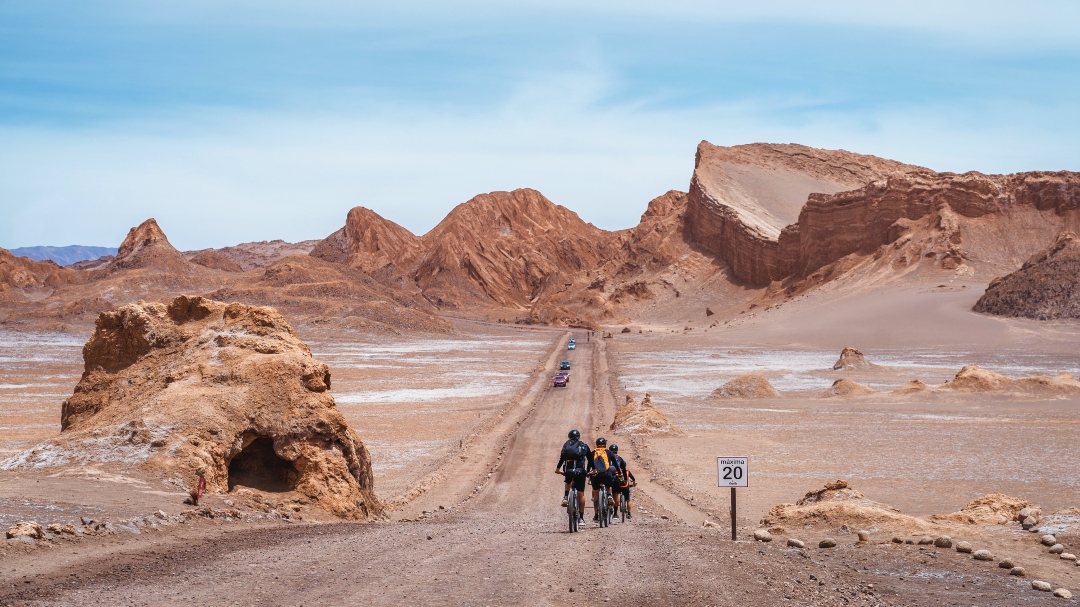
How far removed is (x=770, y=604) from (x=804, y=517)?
562cm

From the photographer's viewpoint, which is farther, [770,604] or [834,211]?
[834,211]

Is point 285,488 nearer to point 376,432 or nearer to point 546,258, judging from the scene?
point 376,432

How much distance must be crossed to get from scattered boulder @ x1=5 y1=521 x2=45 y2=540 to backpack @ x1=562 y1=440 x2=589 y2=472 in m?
6.49

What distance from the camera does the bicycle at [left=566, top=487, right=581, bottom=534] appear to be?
495 inches

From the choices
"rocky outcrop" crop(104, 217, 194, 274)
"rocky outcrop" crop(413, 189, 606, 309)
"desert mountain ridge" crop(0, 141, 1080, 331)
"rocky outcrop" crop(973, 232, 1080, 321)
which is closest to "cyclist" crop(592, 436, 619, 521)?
"rocky outcrop" crop(973, 232, 1080, 321)

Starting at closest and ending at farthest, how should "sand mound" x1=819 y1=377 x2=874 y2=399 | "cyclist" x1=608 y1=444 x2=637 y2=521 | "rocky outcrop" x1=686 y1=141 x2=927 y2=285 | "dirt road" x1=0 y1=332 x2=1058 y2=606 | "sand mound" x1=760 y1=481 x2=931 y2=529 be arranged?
"dirt road" x1=0 y1=332 x2=1058 y2=606, "sand mound" x1=760 y1=481 x2=931 y2=529, "cyclist" x1=608 y1=444 x2=637 y2=521, "sand mound" x1=819 y1=377 x2=874 y2=399, "rocky outcrop" x1=686 y1=141 x2=927 y2=285

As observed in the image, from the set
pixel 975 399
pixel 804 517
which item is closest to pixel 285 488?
pixel 804 517

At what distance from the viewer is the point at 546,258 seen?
187 meters

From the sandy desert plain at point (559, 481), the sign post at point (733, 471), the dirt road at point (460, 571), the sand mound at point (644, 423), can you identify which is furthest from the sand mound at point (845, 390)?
the sign post at point (733, 471)

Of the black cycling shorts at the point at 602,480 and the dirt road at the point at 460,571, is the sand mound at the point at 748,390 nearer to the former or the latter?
the black cycling shorts at the point at 602,480

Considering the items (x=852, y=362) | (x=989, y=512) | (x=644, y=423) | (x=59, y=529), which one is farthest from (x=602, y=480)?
(x=852, y=362)

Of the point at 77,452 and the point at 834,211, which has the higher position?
the point at 834,211

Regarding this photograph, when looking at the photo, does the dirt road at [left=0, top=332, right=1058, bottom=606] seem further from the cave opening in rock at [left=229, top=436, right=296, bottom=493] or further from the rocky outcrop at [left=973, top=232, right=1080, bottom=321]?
the rocky outcrop at [left=973, top=232, right=1080, bottom=321]

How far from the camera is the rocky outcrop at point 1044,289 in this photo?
7862 centimetres
